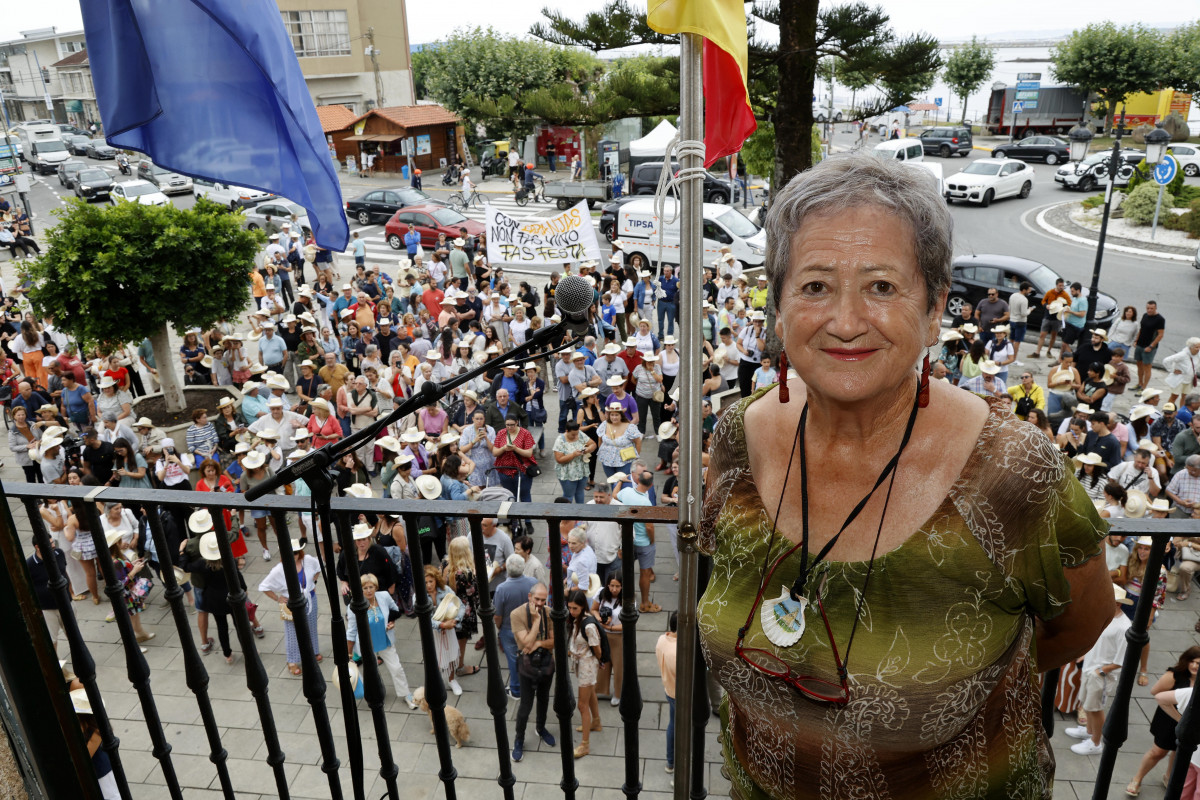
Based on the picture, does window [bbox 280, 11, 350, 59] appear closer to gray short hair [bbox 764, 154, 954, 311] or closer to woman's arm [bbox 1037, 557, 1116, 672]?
gray short hair [bbox 764, 154, 954, 311]

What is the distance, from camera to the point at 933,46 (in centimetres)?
952

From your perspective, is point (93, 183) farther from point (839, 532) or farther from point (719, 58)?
point (839, 532)

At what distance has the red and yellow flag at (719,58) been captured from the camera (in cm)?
187

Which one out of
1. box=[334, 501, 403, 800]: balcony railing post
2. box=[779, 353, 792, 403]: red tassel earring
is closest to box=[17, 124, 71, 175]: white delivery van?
box=[334, 501, 403, 800]: balcony railing post

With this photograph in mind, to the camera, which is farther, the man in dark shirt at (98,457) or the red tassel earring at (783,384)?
the man in dark shirt at (98,457)

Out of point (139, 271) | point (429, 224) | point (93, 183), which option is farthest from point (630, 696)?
point (93, 183)

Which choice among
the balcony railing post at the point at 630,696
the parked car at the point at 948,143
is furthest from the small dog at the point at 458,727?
the parked car at the point at 948,143

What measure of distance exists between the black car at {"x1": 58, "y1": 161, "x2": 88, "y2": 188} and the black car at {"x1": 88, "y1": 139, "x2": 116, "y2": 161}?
258 cm

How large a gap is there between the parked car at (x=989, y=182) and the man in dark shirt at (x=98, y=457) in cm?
2828

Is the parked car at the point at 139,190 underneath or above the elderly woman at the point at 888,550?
underneath

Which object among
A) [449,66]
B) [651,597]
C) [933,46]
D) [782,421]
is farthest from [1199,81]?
[782,421]

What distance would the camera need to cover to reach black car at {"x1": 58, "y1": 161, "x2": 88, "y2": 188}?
41094mm

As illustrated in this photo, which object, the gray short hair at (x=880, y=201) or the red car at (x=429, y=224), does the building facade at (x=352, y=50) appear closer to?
the red car at (x=429, y=224)

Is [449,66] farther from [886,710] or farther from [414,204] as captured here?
[886,710]
